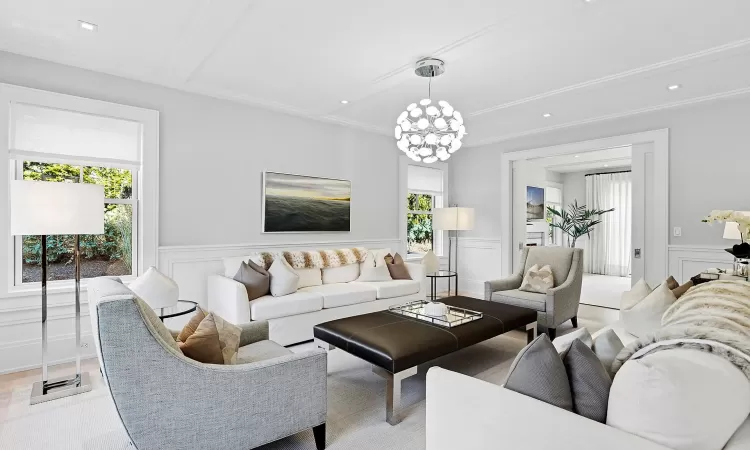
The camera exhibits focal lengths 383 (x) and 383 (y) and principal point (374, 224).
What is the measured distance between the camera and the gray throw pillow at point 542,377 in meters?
1.18

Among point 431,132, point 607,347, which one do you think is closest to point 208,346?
point 607,347

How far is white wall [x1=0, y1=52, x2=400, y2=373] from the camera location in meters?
3.19

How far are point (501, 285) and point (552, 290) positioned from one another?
64 cm

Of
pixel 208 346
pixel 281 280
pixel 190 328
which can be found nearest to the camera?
pixel 208 346

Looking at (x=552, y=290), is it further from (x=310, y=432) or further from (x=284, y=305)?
(x=310, y=432)

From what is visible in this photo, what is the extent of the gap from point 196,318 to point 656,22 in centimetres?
355

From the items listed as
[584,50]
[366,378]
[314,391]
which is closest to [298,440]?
[314,391]

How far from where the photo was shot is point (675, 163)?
4.38 metres

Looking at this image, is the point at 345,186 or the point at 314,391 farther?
the point at 345,186

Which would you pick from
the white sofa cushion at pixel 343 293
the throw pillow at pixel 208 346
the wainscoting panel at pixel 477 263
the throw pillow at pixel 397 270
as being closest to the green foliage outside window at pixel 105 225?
the white sofa cushion at pixel 343 293

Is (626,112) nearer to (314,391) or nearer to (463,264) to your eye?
(463,264)

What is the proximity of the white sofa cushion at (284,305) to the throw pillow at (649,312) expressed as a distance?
8.72 ft

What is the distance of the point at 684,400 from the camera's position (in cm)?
97

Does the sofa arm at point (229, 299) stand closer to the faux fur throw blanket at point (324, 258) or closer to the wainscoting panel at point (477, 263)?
the faux fur throw blanket at point (324, 258)
